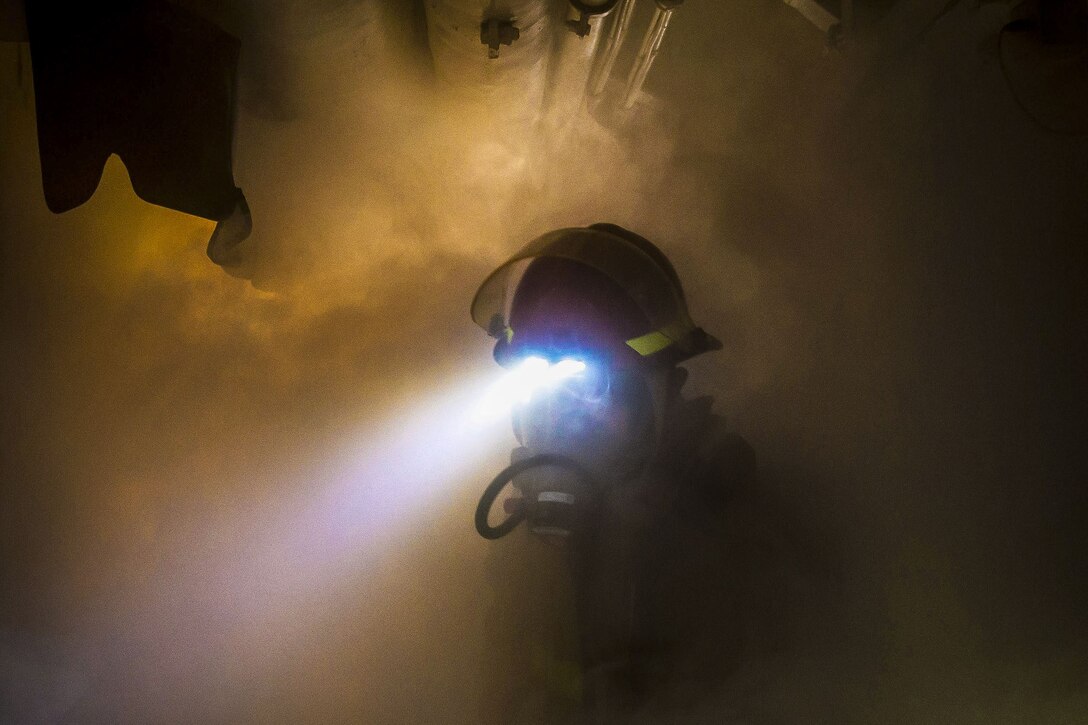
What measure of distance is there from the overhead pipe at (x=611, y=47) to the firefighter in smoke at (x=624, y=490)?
1.31ft

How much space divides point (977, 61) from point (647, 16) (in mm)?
742

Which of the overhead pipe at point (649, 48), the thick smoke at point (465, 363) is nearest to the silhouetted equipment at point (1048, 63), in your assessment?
the thick smoke at point (465, 363)

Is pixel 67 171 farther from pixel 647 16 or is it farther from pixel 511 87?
pixel 647 16

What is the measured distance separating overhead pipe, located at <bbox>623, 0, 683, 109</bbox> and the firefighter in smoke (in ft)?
1.34

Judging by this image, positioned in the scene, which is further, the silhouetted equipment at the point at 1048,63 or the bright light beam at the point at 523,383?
the silhouetted equipment at the point at 1048,63

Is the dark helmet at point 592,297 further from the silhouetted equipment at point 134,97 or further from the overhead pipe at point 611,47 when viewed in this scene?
the silhouetted equipment at point 134,97

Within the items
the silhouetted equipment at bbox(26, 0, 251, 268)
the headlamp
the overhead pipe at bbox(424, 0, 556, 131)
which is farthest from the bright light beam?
the silhouetted equipment at bbox(26, 0, 251, 268)

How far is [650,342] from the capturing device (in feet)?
4.16

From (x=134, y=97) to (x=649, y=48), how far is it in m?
0.95

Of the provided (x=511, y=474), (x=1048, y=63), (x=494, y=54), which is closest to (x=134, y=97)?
(x=494, y=54)

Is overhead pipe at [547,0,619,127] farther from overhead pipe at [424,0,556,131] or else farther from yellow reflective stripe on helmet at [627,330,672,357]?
yellow reflective stripe on helmet at [627,330,672,357]

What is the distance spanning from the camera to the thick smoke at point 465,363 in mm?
1515

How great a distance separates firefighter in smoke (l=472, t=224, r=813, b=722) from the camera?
1229 mm

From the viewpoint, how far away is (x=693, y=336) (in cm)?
131
